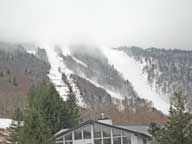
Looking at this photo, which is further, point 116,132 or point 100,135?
point 100,135

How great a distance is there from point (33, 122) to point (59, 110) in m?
40.3

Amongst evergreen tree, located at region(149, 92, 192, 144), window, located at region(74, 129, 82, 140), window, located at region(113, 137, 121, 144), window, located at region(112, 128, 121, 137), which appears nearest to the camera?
evergreen tree, located at region(149, 92, 192, 144)

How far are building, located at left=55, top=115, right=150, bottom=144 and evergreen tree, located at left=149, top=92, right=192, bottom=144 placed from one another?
25073 millimetres

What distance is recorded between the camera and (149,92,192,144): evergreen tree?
27.2m

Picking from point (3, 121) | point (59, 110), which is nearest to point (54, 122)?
point (59, 110)

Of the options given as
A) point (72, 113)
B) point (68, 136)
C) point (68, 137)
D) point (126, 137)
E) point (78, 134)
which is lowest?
point (126, 137)

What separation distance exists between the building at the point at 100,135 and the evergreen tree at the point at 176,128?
25073 millimetres

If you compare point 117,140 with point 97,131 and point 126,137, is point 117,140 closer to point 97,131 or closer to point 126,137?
point 126,137

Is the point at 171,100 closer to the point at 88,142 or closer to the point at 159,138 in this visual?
the point at 159,138

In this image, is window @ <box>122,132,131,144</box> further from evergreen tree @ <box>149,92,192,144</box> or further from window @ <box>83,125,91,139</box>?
evergreen tree @ <box>149,92,192,144</box>

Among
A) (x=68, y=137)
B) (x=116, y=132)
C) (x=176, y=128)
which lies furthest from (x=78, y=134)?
(x=176, y=128)

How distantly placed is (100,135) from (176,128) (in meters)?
29.2

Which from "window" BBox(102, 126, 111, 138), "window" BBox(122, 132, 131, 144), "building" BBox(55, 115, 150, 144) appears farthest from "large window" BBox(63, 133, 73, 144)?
"window" BBox(122, 132, 131, 144)

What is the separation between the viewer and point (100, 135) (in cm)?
5631
